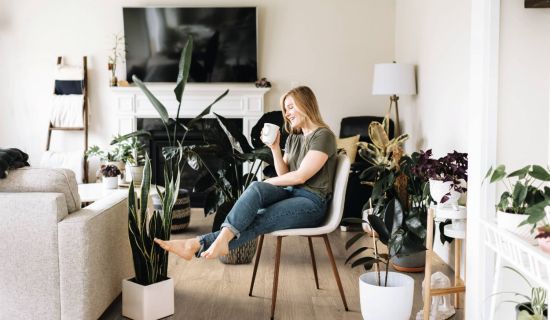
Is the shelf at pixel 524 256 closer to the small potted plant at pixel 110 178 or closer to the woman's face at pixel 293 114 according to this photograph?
the woman's face at pixel 293 114

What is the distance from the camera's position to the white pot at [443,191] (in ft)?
8.94

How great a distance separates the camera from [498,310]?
2.20m

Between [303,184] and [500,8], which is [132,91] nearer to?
[303,184]

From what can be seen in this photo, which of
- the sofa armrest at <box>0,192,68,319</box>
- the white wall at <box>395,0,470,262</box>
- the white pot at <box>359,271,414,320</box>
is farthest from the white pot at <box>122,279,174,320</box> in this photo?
the white wall at <box>395,0,470,262</box>

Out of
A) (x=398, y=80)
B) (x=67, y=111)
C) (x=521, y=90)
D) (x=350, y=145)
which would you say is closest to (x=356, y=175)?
(x=350, y=145)

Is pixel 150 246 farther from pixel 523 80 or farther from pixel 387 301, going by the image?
pixel 523 80

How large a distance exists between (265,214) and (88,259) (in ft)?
2.76

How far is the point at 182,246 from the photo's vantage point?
2.62 meters

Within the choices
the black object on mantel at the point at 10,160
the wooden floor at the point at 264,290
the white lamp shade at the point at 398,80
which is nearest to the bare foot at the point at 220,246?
the wooden floor at the point at 264,290

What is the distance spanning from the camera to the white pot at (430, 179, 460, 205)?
272cm

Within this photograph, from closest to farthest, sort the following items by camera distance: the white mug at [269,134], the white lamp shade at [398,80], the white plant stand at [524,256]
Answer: the white plant stand at [524,256]
the white mug at [269,134]
the white lamp shade at [398,80]

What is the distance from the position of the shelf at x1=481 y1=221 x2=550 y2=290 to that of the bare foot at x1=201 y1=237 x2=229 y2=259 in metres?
1.21

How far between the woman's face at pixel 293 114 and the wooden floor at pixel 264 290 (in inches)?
37.6

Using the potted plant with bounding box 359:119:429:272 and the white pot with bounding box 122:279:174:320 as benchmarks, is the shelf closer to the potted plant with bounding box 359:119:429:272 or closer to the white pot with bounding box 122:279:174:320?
the potted plant with bounding box 359:119:429:272
